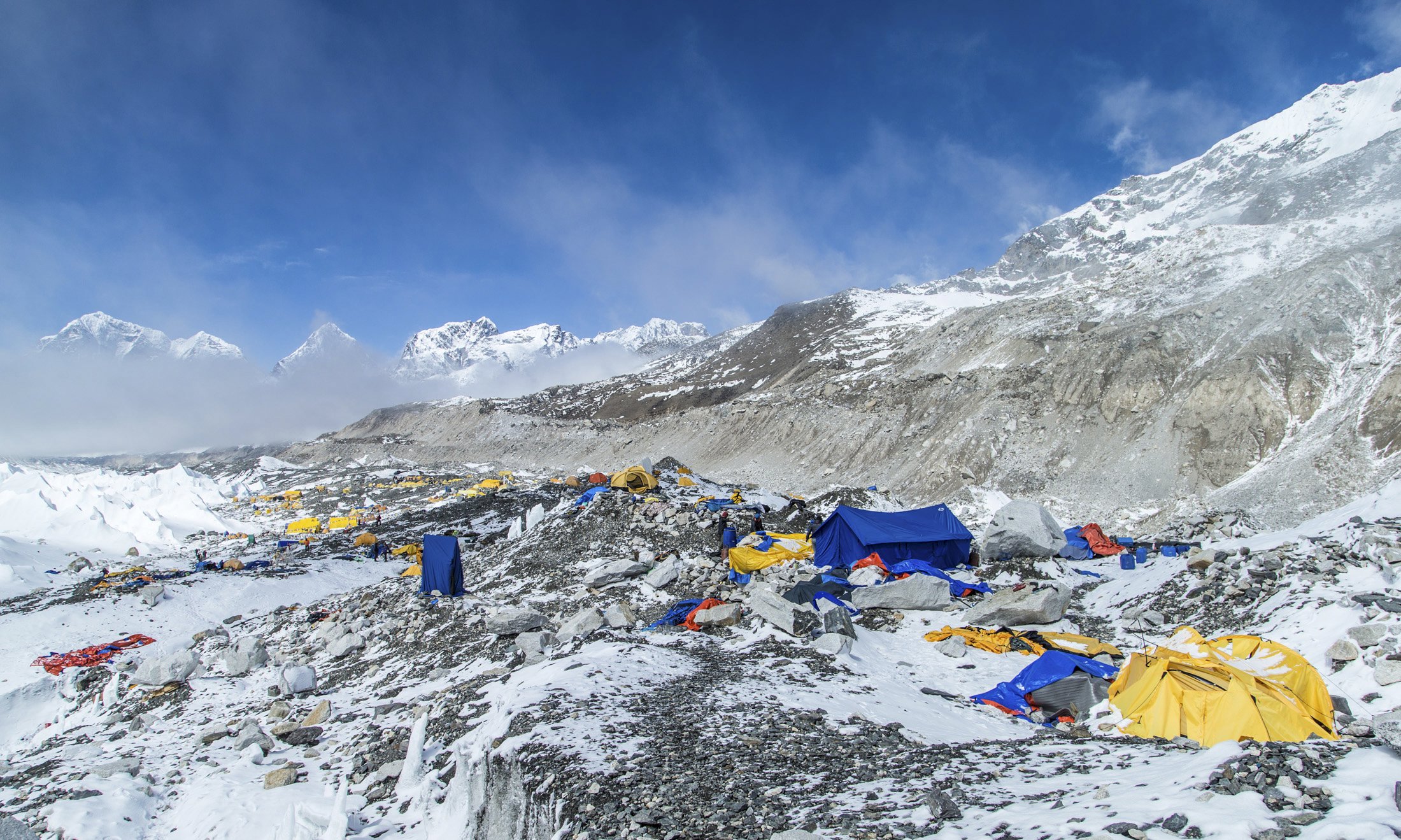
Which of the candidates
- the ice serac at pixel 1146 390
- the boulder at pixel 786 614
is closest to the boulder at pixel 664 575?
the boulder at pixel 786 614

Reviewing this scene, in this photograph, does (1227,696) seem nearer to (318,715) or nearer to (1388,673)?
(1388,673)

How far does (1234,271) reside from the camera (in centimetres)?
4047

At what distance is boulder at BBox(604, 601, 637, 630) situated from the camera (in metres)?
13.0

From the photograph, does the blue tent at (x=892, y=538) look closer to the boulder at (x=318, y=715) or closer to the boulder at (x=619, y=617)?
the boulder at (x=619, y=617)

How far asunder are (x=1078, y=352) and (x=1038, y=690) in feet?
121

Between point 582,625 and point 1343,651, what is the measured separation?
11.3 metres

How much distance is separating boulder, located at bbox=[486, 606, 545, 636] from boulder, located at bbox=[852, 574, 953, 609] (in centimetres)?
708

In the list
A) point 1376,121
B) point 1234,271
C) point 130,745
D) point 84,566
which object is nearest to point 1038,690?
point 130,745

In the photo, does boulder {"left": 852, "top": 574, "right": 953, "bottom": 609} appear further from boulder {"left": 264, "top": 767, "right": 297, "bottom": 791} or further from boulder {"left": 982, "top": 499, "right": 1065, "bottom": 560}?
boulder {"left": 264, "top": 767, "right": 297, "bottom": 791}

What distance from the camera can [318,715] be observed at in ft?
37.1

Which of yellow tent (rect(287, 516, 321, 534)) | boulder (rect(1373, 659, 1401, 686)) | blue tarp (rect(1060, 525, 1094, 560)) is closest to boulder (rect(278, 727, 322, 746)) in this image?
boulder (rect(1373, 659, 1401, 686))

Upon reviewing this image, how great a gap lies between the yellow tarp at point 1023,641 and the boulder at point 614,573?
8.18 metres

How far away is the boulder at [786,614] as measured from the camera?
468 inches

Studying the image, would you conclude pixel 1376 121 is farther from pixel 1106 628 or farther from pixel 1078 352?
pixel 1106 628
